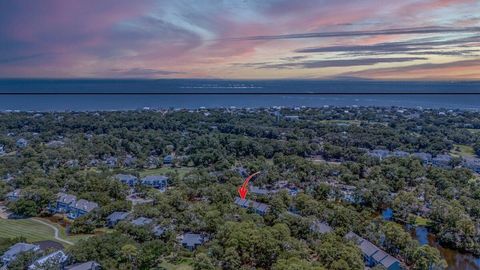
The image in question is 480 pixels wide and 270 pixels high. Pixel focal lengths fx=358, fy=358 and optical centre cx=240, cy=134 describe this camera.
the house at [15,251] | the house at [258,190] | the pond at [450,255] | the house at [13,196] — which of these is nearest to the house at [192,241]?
the house at [15,251]

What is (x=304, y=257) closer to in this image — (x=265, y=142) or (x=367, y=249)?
(x=367, y=249)

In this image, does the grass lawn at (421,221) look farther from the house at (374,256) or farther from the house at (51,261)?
the house at (51,261)

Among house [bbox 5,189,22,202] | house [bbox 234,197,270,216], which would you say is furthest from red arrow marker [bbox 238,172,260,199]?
house [bbox 5,189,22,202]

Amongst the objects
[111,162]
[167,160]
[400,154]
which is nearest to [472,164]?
[400,154]

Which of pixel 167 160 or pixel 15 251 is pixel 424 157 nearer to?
pixel 167 160

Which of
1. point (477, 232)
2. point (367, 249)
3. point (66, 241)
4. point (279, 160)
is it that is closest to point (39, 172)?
point (66, 241)

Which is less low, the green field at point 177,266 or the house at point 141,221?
the house at point 141,221
